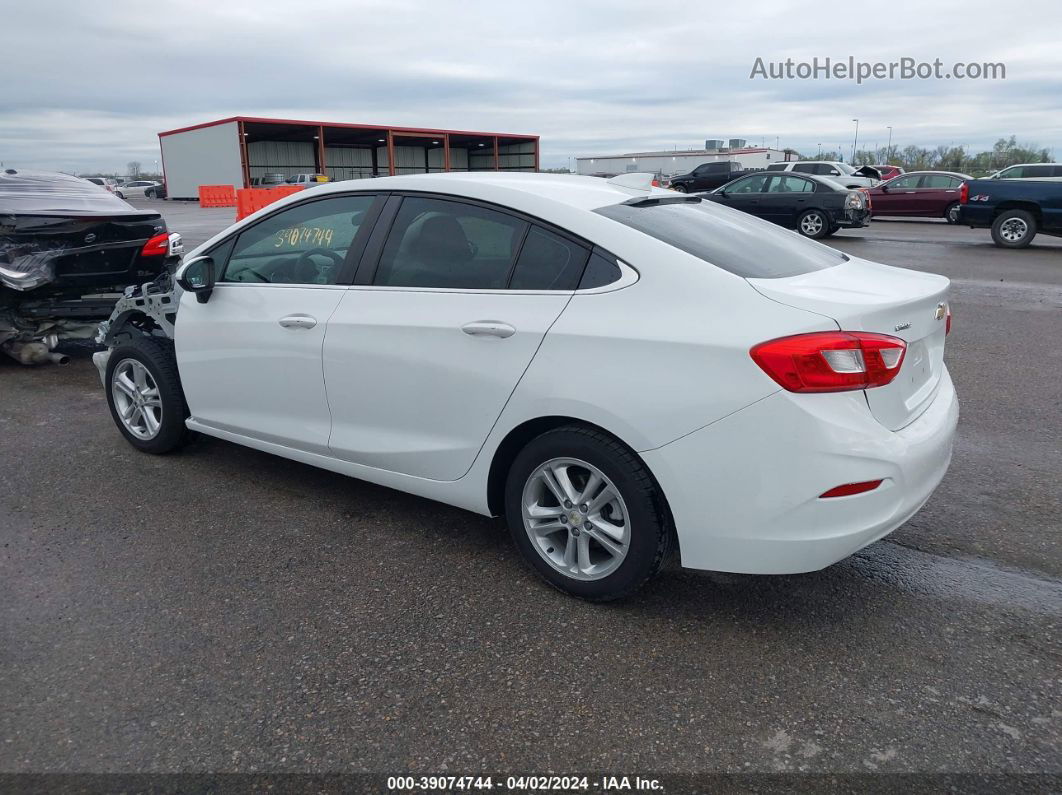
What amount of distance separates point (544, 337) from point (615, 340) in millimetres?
292

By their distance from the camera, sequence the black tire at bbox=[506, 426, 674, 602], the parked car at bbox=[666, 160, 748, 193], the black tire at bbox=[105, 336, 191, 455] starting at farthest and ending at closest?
the parked car at bbox=[666, 160, 748, 193] < the black tire at bbox=[105, 336, 191, 455] < the black tire at bbox=[506, 426, 674, 602]

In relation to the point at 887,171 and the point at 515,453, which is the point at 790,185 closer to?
the point at 515,453

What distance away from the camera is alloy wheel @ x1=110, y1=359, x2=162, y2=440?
4.88 metres

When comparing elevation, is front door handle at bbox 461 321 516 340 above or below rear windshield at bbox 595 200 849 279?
below

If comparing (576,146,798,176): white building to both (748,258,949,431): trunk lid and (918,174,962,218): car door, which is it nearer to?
(918,174,962,218): car door

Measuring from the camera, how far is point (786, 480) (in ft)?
8.95

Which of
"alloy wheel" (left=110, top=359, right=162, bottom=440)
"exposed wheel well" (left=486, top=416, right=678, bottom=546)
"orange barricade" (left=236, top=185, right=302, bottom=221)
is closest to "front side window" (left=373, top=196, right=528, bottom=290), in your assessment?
"exposed wheel well" (left=486, top=416, right=678, bottom=546)

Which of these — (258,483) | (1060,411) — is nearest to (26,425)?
(258,483)

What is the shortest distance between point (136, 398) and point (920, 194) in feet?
76.8

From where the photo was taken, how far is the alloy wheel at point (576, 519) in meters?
3.10

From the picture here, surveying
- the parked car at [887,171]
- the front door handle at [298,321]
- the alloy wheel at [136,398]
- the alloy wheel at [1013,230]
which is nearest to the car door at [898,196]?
the alloy wheel at [1013,230]

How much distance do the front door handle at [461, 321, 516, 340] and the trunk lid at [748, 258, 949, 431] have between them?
910 mm

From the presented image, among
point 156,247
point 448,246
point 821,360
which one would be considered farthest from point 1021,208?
point 821,360

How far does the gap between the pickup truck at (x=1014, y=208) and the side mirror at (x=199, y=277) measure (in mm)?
16263
